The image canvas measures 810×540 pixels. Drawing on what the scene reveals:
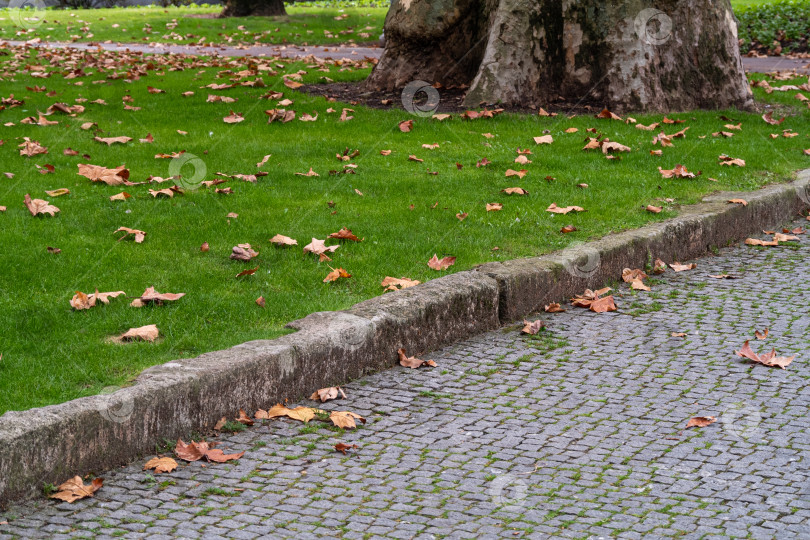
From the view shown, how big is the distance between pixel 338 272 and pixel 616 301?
1510mm

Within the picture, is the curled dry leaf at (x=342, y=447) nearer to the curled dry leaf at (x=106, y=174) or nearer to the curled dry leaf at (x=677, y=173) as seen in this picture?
the curled dry leaf at (x=106, y=174)

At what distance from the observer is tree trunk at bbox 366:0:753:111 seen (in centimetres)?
878

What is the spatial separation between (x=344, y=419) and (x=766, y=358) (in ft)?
6.39

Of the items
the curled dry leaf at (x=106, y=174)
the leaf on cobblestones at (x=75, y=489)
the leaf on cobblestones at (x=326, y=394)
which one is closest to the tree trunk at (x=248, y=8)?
the curled dry leaf at (x=106, y=174)

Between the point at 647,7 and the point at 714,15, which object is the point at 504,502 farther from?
the point at 714,15

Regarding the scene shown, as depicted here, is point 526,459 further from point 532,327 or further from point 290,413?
point 532,327

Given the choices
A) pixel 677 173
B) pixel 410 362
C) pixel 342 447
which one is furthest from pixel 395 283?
pixel 677 173

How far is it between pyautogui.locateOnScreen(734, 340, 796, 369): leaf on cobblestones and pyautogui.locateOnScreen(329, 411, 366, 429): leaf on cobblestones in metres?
1.82

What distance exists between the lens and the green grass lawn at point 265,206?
3.98m

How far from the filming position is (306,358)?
12.4ft

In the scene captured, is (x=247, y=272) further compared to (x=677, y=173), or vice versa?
(x=677, y=173)

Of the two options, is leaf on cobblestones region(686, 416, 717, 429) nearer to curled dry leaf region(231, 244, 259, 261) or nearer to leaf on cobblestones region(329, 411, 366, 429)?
leaf on cobblestones region(329, 411, 366, 429)

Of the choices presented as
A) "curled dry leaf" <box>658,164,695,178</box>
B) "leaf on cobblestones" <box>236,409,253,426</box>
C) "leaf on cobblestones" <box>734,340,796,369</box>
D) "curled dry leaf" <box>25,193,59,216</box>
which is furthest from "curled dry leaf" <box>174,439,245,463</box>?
"curled dry leaf" <box>658,164,695,178</box>

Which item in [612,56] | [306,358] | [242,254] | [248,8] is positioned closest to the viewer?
[306,358]
